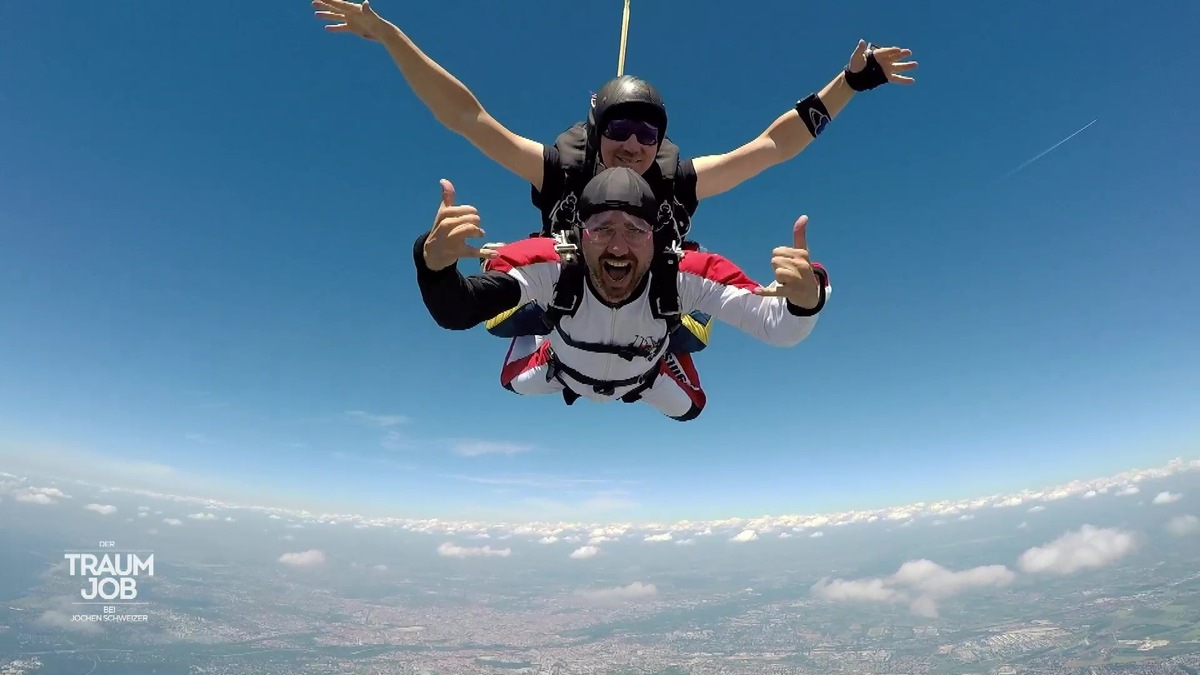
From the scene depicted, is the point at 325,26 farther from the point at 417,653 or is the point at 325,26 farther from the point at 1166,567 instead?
the point at 1166,567

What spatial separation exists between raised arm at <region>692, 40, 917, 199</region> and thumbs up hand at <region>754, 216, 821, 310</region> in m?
1.17

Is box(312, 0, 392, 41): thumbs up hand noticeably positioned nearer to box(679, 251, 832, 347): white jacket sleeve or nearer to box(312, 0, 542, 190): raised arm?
box(312, 0, 542, 190): raised arm

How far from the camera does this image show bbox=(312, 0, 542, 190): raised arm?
8.50 ft

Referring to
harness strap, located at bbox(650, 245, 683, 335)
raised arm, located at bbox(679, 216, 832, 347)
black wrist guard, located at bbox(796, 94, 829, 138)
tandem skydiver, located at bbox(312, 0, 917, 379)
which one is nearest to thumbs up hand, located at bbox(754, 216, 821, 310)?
raised arm, located at bbox(679, 216, 832, 347)

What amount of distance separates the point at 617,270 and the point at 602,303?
221mm

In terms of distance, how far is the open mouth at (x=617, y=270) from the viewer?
2.31 metres

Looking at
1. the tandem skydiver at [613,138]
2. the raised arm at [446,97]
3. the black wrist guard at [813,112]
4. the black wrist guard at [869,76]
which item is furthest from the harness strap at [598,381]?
the black wrist guard at [869,76]

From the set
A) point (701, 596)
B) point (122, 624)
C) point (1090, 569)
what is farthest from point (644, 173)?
point (1090, 569)

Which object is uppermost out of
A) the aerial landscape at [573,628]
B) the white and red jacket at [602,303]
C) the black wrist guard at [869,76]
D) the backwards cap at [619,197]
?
the black wrist guard at [869,76]

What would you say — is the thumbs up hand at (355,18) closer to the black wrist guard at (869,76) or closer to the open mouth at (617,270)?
the open mouth at (617,270)

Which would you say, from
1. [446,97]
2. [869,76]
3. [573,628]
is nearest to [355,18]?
[446,97]

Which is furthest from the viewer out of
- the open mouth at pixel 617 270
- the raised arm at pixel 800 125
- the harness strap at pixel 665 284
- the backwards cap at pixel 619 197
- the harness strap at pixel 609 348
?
the raised arm at pixel 800 125

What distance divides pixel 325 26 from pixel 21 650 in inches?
4886

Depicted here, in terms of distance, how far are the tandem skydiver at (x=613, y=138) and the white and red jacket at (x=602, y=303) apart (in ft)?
1.28
